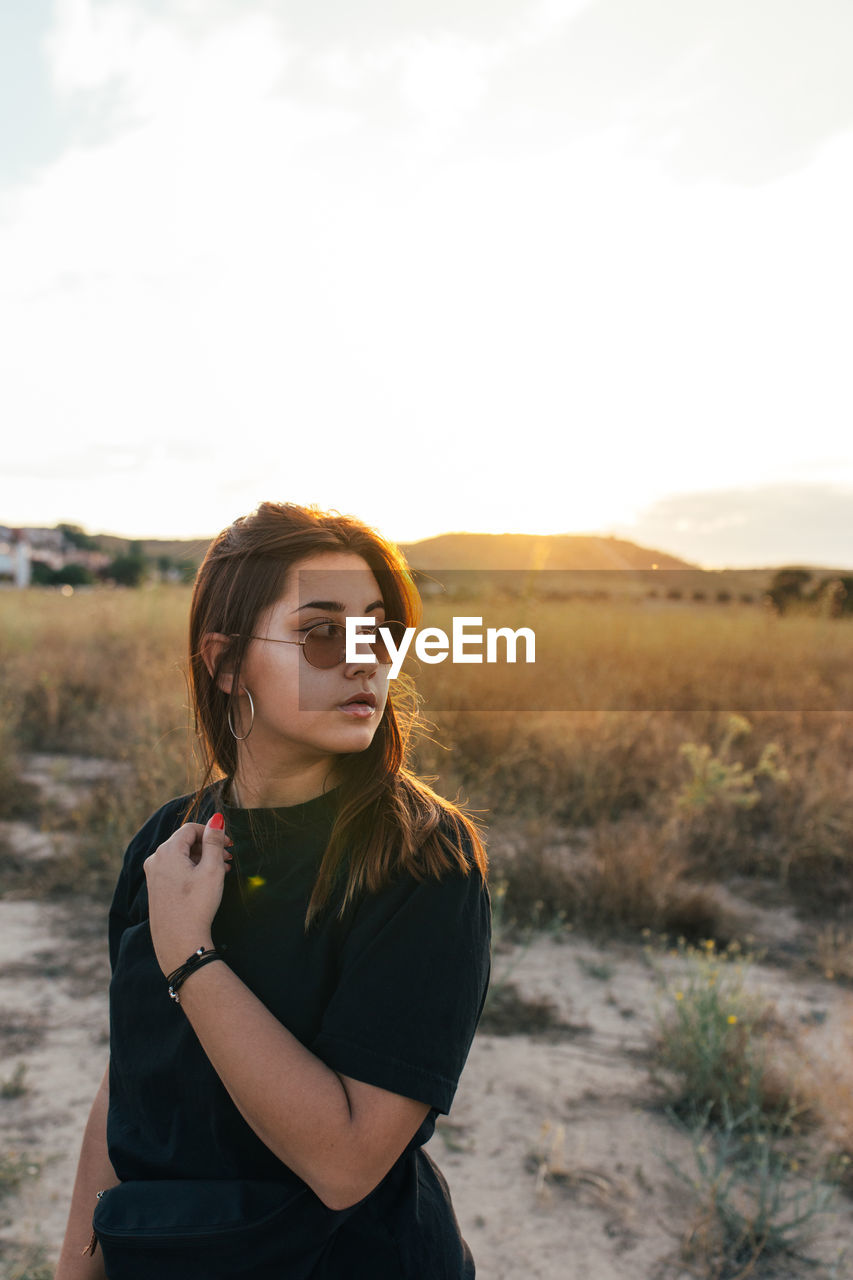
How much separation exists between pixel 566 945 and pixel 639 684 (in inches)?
151

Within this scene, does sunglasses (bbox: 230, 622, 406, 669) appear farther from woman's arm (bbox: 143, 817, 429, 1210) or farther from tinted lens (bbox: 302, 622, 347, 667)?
woman's arm (bbox: 143, 817, 429, 1210)

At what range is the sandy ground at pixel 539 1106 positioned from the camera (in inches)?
87.0

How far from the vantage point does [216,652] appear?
49.3 inches

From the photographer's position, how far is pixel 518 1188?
2408 mm

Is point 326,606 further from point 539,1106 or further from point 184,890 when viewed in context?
point 539,1106

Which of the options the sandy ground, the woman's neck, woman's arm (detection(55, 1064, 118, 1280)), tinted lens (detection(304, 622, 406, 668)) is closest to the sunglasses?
tinted lens (detection(304, 622, 406, 668))

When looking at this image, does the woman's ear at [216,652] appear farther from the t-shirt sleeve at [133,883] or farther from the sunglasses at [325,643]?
the t-shirt sleeve at [133,883]

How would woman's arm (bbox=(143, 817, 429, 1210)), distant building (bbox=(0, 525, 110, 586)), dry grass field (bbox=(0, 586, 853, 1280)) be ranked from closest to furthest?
woman's arm (bbox=(143, 817, 429, 1210)), dry grass field (bbox=(0, 586, 853, 1280)), distant building (bbox=(0, 525, 110, 586))

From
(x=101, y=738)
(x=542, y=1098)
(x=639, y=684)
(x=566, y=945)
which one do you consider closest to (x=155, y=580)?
(x=101, y=738)

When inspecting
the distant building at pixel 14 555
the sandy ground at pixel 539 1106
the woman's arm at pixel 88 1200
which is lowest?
the sandy ground at pixel 539 1106

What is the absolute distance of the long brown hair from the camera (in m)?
1.03

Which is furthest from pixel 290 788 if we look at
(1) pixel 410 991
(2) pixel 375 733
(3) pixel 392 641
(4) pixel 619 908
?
(4) pixel 619 908

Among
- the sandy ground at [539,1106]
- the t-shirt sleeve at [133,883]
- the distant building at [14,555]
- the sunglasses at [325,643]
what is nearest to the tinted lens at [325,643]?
the sunglasses at [325,643]

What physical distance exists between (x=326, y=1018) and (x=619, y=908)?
10.7 ft
